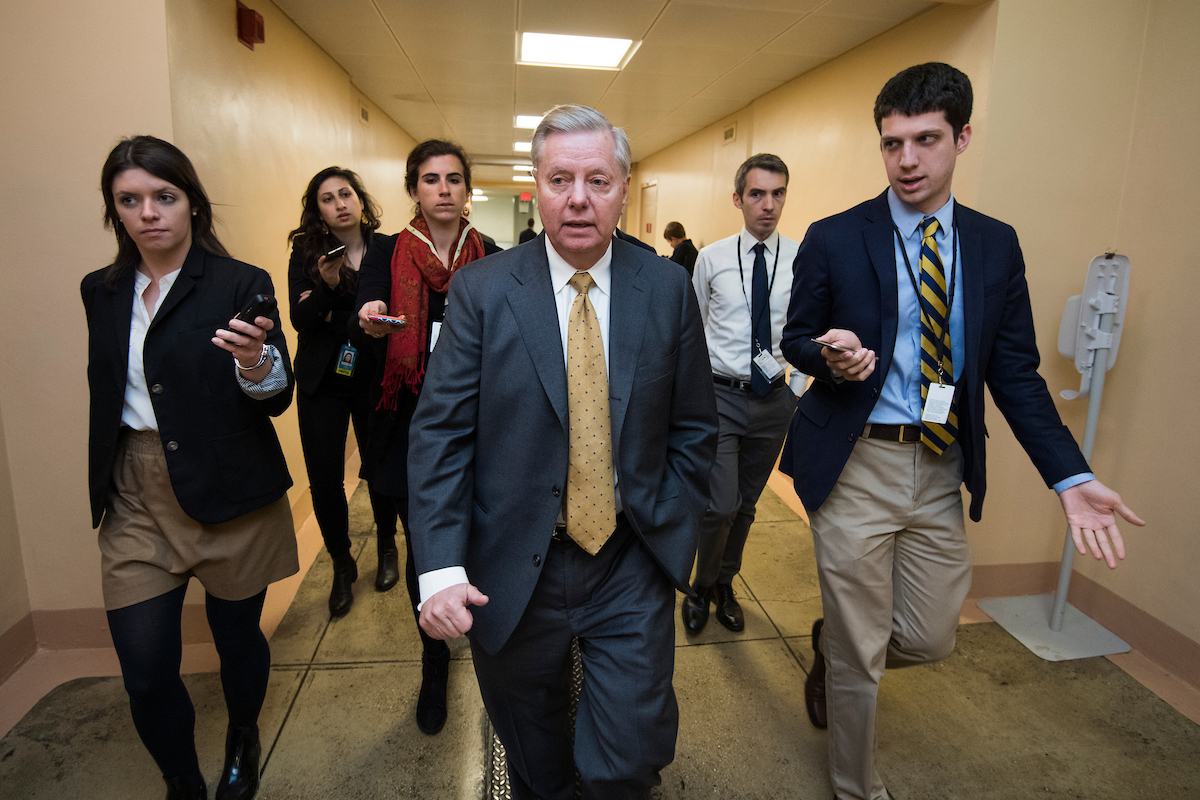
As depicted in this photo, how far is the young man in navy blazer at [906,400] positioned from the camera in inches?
71.4

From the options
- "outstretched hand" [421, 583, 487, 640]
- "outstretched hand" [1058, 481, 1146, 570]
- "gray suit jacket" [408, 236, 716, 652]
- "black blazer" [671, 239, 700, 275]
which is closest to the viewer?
"outstretched hand" [421, 583, 487, 640]

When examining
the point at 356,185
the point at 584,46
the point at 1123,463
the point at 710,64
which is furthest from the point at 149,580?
the point at 710,64

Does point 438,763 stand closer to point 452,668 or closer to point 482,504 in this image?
point 452,668

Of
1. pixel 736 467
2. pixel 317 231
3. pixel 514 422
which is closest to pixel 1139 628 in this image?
pixel 736 467

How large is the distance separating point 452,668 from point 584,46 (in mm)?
4424

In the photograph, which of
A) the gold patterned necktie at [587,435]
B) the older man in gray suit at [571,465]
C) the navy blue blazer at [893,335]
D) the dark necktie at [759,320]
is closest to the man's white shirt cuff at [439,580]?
the older man in gray suit at [571,465]

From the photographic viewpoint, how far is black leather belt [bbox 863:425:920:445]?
1898 millimetres

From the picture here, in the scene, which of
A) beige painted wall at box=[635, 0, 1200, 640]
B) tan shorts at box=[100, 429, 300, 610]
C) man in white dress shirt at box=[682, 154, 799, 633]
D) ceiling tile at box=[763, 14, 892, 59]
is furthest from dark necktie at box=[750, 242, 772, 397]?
tan shorts at box=[100, 429, 300, 610]

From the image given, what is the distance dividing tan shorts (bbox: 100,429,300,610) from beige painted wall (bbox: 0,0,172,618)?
111 centimetres

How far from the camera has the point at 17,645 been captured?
2688mm

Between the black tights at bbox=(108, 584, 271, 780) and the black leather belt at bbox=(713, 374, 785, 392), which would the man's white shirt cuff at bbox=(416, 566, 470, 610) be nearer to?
the black tights at bbox=(108, 584, 271, 780)

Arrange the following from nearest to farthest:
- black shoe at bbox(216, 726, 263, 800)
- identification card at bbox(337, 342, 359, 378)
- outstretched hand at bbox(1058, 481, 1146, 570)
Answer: outstretched hand at bbox(1058, 481, 1146, 570), black shoe at bbox(216, 726, 263, 800), identification card at bbox(337, 342, 359, 378)

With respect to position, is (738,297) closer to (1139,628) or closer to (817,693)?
(817,693)

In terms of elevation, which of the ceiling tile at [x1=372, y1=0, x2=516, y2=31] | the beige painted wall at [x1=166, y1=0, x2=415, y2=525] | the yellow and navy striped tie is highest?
the ceiling tile at [x1=372, y1=0, x2=516, y2=31]
